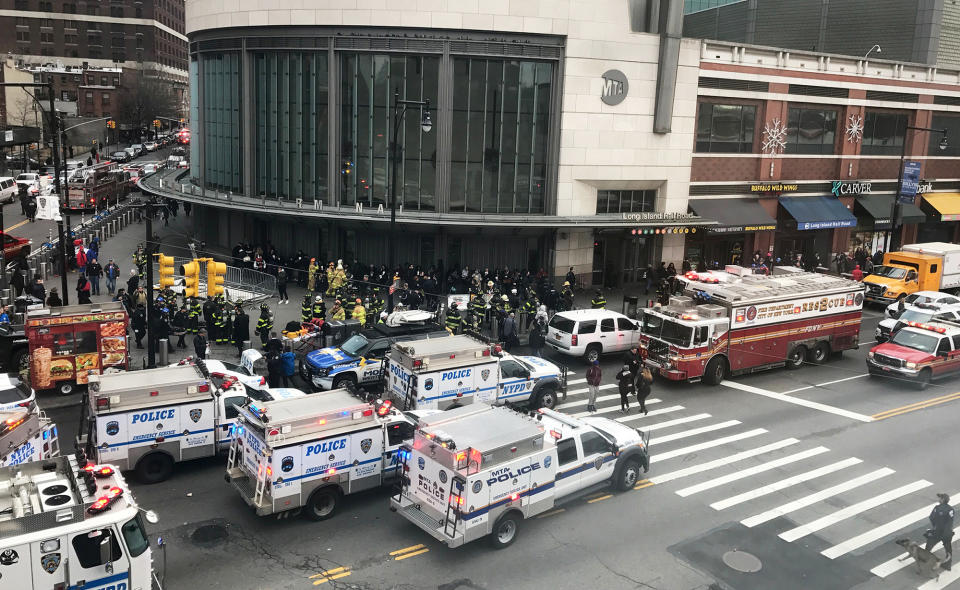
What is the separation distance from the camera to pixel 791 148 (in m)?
44.6

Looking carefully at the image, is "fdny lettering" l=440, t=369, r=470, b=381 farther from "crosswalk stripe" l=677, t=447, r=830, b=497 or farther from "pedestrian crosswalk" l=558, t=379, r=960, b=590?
"crosswalk stripe" l=677, t=447, r=830, b=497

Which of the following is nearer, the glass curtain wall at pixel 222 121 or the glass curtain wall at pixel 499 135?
the glass curtain wall at pixel 499 135

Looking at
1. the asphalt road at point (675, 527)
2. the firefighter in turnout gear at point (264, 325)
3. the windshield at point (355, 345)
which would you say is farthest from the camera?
the firefighter in turnout gear at point (264, 325)

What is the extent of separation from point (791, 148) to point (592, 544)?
36357 mm

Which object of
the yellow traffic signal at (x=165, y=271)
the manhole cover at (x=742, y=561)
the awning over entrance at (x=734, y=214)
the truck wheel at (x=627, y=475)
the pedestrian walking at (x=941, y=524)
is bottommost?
the manhole cover at (x=742, y=561)

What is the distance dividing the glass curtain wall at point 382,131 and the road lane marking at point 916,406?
2229 centimetres

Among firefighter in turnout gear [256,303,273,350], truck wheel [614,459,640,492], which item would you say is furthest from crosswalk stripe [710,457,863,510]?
firefighter in turnout gear [256,303,273,350]

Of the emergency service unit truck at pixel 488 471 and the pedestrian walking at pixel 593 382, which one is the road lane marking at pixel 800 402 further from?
the emergency service unit truck at pixel 488 471

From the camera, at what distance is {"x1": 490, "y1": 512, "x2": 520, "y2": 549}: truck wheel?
1397 centimetres

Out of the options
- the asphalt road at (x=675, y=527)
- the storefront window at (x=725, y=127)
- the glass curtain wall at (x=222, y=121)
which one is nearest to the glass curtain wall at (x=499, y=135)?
the storefront window at (x=725, y=127)

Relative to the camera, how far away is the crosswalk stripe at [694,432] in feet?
65.2

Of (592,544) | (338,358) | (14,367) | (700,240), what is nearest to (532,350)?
(338,358)

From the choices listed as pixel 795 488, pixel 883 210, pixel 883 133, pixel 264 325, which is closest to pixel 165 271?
pixel 264 325

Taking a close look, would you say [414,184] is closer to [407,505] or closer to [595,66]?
[595,66]
